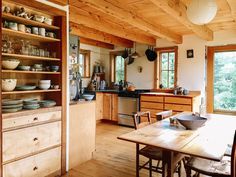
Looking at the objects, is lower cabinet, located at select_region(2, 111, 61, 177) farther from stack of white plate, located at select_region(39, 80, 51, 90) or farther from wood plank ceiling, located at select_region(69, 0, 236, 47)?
wood plank ceiling, located at select_region(69, 0, 236, 47)

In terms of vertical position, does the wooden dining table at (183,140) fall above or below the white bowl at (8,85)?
below

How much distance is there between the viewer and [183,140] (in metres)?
1.80

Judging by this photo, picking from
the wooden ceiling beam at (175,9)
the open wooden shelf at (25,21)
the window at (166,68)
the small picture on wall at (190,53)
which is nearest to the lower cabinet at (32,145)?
the open wooden shelf at (25,21)

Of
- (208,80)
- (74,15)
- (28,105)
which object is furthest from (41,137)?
(208,80)

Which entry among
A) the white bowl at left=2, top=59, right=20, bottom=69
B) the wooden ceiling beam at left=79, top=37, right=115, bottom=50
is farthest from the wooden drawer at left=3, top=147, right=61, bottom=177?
the wooden ceiling beam at left=79, top=37, right=115, bottom=50

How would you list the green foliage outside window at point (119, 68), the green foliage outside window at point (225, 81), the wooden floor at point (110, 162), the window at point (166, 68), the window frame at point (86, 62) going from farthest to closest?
the green foliage outside window at point (119, 68), the window frame at point (86, 62), the window at point (166, 68), the green foliage outside window at point (225, 81), the wooden floor at point (110, 162)

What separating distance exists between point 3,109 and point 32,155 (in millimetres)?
625

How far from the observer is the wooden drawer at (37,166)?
216 centimetres

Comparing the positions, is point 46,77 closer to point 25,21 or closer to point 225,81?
point 25,21

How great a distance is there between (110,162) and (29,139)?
4.35 ft

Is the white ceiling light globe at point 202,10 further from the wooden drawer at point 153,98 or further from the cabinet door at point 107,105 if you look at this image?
the cabinet door at point 107,105

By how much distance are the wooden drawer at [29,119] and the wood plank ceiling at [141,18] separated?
1.46 meters

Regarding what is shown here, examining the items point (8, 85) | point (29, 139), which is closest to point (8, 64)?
point (8, 85)

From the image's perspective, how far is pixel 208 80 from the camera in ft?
15.8
